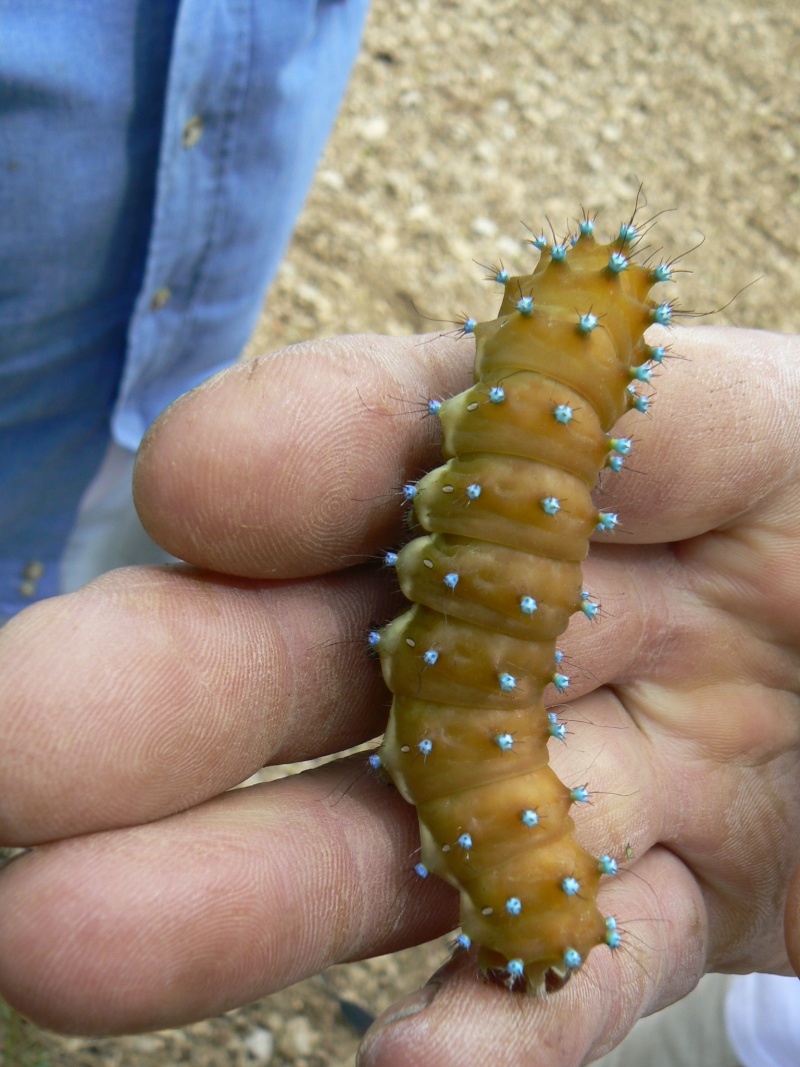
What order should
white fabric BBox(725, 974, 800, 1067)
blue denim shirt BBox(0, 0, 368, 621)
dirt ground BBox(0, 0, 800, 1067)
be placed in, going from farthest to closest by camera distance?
dirt ground BBox(0, 0, 800, 1067) → white fabric BBox(725, 974, 800, 1067) → blue denim shirt BBox(0, 0, 368, 621)

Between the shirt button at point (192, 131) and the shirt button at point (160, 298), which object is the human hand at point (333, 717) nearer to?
the shirt button at point (192, 131)

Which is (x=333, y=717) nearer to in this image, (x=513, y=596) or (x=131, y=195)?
(x=513, y=596)

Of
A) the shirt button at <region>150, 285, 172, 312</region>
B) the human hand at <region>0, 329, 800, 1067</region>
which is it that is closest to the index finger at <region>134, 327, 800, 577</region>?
the human hand at <region>0, 329, 800, 1067</region>

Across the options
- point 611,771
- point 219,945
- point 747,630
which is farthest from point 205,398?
point 747,630

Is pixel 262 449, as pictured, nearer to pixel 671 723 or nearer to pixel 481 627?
pixel 481 627

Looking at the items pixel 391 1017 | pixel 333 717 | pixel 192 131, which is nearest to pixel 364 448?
pixel 333 717

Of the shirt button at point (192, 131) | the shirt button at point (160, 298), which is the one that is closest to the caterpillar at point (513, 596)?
the shirt button at point (192, 131)

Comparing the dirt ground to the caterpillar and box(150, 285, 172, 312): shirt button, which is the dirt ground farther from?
the caterpillar
